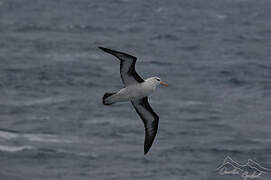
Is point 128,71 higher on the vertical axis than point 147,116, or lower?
higher

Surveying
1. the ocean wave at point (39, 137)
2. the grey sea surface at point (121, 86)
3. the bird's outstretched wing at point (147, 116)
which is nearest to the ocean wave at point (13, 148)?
the grey sea surface at point (121, 86)

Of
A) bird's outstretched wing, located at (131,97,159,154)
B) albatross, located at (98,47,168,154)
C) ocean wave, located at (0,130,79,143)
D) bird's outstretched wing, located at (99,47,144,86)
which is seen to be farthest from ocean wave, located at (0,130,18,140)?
bird's outstretched wing, located at (99,47,144,86)

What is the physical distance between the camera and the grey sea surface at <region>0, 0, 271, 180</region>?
2431 inches

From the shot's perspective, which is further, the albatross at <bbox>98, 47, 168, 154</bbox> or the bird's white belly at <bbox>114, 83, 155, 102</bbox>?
the bird's white belly at <bbox>114, 83, 155, 102</bbox>

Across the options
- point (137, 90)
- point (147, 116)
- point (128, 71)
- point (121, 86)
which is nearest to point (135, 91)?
point (137, 90)

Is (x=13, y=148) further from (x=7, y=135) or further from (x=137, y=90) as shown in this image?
(x=137, y=90)

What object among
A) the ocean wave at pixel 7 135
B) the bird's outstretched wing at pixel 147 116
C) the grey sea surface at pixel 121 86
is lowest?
the ocean wave at pixel 7 135

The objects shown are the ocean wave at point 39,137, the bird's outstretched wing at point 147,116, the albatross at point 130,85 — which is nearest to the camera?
the albatross at point 130,85

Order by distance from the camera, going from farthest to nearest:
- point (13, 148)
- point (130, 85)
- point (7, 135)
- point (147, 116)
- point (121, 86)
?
1. point (121, 86)
2. point (7, 135)
3. point (13, 148)
4. point (147, 116)
5. point (130, 85)

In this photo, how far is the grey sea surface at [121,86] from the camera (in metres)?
61.8

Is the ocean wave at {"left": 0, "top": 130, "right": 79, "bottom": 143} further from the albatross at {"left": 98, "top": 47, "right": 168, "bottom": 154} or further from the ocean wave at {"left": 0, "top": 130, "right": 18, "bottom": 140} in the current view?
the albatross at {"left": 98, "top": 47, "right": 168, "bottom": 154}

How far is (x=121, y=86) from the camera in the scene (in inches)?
3265

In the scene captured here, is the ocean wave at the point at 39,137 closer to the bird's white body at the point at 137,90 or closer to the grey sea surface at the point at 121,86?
the grey sea surface at the point at 121,86

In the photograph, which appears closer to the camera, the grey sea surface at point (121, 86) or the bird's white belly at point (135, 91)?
the bird's white belly at point (135, 91)
